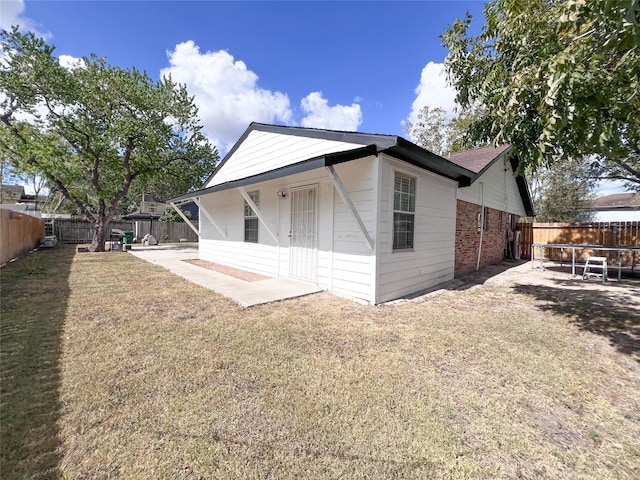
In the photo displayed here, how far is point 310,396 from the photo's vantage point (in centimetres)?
237

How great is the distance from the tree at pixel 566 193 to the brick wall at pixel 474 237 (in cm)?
938

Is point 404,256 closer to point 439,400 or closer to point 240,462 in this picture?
point 439,400

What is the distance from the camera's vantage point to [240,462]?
170 centimetres

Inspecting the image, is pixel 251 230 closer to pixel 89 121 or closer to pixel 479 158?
pixel 479 158

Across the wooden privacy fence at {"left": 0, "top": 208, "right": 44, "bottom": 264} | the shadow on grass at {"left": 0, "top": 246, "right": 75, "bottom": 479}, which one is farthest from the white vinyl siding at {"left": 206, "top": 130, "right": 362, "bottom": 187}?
the wooden privacy fence at {"left": 0, "top": 208, "right": 44, "bottom": 264}

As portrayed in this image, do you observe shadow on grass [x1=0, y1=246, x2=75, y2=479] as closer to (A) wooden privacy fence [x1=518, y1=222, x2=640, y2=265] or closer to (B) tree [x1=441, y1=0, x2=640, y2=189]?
(B) tree [x1=441, y1=0, x2=640, y2=189]

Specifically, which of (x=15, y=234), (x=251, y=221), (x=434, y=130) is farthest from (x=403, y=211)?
(x=434, y=130)

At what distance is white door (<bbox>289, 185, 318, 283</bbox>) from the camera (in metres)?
6.27

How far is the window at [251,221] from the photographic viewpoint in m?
8.21

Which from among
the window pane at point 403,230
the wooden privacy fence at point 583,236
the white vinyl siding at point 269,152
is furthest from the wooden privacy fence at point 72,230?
the wooden privacy fence at point 583,236

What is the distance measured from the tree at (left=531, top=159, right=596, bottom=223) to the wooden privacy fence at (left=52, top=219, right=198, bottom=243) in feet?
92.2

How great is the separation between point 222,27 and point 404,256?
8.53 m

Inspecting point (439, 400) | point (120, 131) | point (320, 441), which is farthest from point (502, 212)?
point (120, 131)

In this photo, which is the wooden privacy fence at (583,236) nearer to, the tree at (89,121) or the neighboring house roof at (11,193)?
the tree at (89,121)
